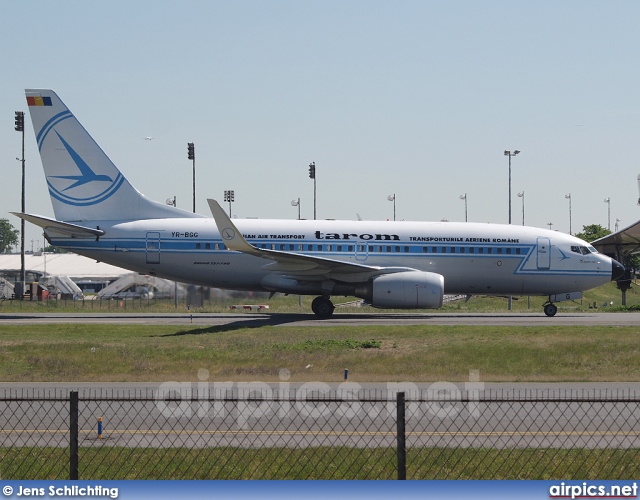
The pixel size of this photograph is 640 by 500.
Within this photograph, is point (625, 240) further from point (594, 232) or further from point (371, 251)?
point (594, 232)

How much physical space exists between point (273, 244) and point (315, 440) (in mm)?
26037

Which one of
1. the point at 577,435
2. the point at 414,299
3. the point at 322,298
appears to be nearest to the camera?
the point at 577,435

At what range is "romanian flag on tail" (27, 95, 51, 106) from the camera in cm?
3762

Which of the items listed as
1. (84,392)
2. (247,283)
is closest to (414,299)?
(247,283)

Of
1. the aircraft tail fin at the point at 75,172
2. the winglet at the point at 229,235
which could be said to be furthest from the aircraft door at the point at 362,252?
the aircraft tail fin at the point at 75,172

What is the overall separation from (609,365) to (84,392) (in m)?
12.8

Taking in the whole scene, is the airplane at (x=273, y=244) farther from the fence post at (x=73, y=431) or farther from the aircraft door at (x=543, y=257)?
the fence post at (x=73, y=431)

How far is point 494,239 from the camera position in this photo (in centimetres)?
3862

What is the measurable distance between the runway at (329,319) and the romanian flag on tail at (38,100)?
9.50 meters

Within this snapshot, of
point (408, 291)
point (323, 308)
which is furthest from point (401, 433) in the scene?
point (323, 308)

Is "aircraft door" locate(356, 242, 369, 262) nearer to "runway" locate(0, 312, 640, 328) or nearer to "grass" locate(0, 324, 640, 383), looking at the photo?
"runway" locate(0, 312, 640, 328)

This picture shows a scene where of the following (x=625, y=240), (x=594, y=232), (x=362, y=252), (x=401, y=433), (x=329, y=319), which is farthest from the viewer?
(x=594, y=232)

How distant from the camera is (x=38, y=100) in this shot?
3762 centimetres

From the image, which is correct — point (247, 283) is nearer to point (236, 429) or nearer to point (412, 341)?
point (412, 341)
